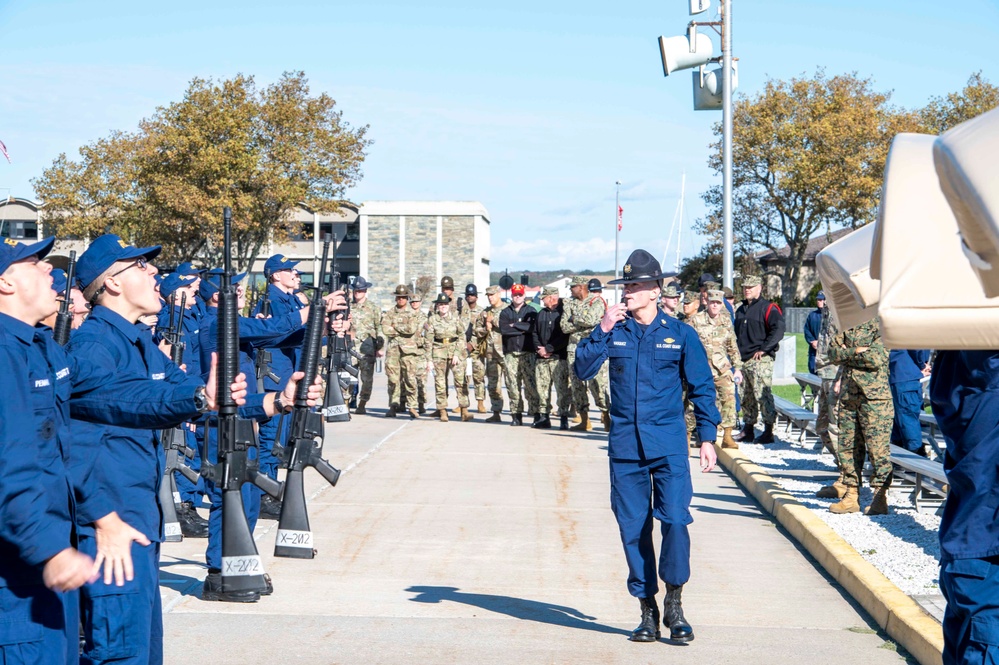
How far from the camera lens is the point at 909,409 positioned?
13133 mm

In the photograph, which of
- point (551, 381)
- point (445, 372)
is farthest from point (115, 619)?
point (445, 372)

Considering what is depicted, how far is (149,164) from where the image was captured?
151 feet

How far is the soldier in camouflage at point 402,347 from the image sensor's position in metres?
20.6

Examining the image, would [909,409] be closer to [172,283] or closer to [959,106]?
[172,283]

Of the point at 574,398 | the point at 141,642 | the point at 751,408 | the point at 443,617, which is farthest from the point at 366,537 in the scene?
the point at 574,398

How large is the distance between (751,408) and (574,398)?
3312mm

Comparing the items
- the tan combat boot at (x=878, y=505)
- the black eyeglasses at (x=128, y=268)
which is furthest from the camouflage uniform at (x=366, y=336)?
the black eyeglasses at (x=128, y=268)

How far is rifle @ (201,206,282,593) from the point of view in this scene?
520 centimetres

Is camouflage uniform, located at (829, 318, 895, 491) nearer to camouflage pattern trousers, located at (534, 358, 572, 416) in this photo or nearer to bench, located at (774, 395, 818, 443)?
bench, located at (774, 395, 818, 443)

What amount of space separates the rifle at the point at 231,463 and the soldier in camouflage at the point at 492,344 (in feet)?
48.6

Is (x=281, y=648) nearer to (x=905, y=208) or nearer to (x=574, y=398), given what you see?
(x=905, y=208)

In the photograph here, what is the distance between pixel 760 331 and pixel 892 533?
22.6 feet

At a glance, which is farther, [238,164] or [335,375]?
[238,164]

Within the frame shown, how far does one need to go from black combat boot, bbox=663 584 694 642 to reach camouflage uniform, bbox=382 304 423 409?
45.0 ft
